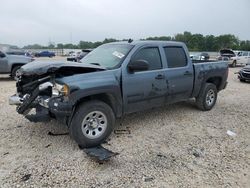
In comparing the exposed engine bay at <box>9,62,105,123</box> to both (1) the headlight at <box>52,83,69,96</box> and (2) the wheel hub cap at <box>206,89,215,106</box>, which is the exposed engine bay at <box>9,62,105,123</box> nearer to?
(1) the headlight at <box>52,83,69,96</box>

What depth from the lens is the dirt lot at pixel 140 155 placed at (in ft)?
11.4

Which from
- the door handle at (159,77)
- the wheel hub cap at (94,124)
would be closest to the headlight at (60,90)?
the wheel hub cap at (94,124)

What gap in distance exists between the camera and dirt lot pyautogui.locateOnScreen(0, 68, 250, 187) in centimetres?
348

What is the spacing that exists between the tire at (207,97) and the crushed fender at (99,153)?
3517 mm

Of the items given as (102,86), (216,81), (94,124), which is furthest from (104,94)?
(216,81)

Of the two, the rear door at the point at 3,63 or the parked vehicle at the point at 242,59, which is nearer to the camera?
the rear door at the point at 3,63

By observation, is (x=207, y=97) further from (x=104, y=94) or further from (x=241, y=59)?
(x=241, y=59)

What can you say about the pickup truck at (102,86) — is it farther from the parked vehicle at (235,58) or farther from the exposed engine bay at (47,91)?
the parked vehicle at (235,58)

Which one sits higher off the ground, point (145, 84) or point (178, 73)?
point (178, 73)

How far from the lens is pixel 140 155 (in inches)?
166

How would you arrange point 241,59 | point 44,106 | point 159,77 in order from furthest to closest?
point 241,59, point 159,77, point 44,106

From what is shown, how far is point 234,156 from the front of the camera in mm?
4270

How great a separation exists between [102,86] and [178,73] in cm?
217

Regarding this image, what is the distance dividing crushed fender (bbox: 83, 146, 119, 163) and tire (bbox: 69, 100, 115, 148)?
160 millimetres
